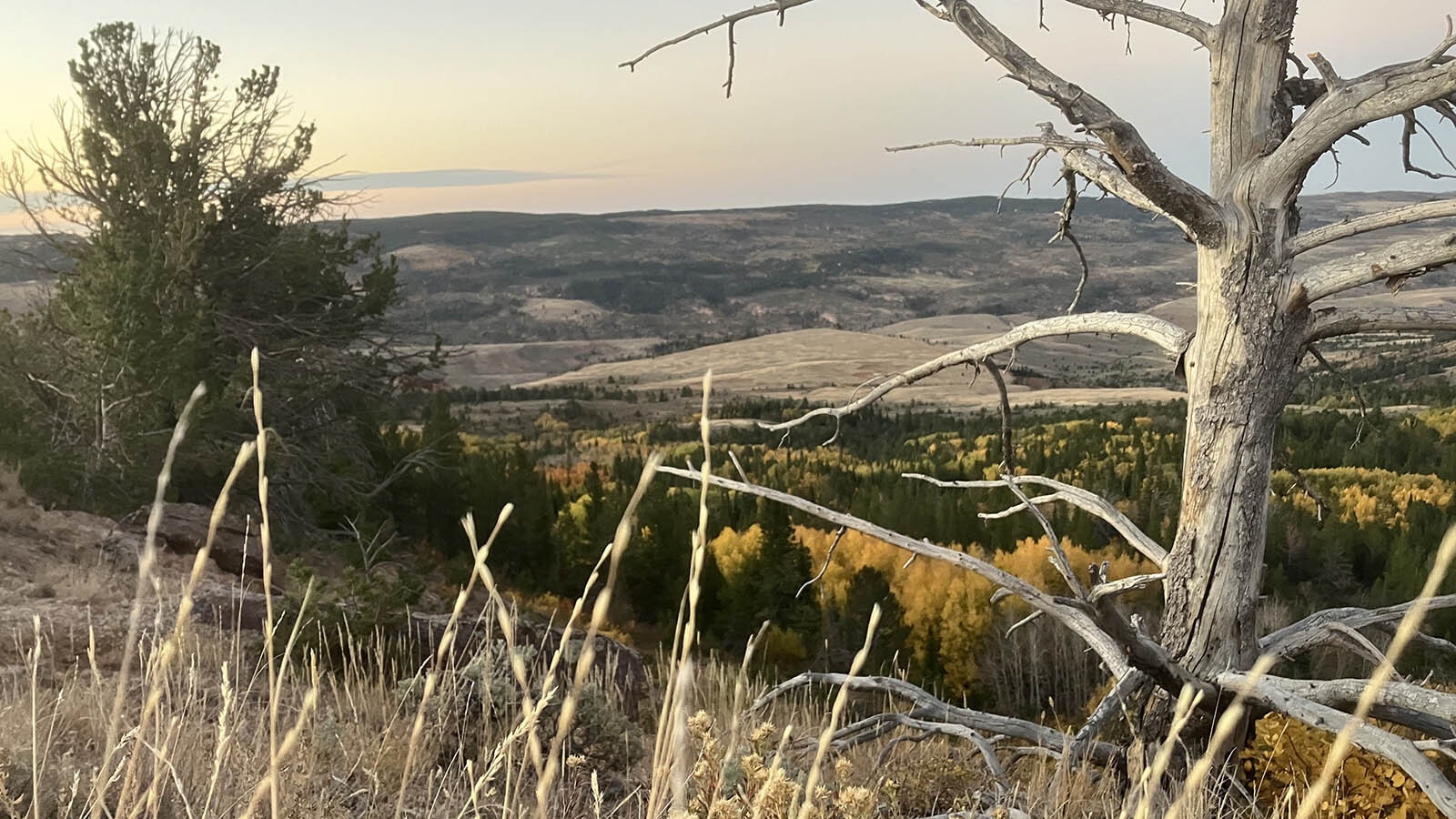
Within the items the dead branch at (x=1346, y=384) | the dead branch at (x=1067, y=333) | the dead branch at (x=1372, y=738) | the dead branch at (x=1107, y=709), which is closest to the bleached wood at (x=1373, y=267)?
the dead branch at (x=1346, y=384)

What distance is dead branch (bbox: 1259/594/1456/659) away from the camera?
352cm

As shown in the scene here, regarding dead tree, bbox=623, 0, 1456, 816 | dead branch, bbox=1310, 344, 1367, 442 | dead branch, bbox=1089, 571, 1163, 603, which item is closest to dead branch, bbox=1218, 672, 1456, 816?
dead tree, bbox=623, 0, 1456, 816

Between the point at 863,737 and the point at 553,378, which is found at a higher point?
the point at 863,737

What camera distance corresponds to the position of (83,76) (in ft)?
41.3

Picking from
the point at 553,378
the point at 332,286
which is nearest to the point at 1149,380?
the point at 553,378

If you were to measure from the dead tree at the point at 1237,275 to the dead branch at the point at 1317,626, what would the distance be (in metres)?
0.01

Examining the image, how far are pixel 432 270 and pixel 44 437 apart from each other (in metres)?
117

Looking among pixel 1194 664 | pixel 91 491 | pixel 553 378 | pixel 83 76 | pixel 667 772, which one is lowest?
pixel 553 378

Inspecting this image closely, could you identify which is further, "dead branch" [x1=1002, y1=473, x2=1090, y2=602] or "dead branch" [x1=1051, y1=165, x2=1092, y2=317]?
"dead branch" [x1=1051, y1=165, x2=1092, y2=317]

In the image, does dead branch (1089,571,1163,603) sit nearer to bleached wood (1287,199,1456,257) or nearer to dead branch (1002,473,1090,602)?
dead branch (1002,473,1090,602)

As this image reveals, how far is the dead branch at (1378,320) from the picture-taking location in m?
3.16

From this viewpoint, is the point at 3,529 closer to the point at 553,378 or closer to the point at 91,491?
the point at 91,491

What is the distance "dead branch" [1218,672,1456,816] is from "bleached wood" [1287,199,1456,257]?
1447mm

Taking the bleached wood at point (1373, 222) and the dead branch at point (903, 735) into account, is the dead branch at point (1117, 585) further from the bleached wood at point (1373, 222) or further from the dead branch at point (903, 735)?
the bleached wood at point (1373, 222)
